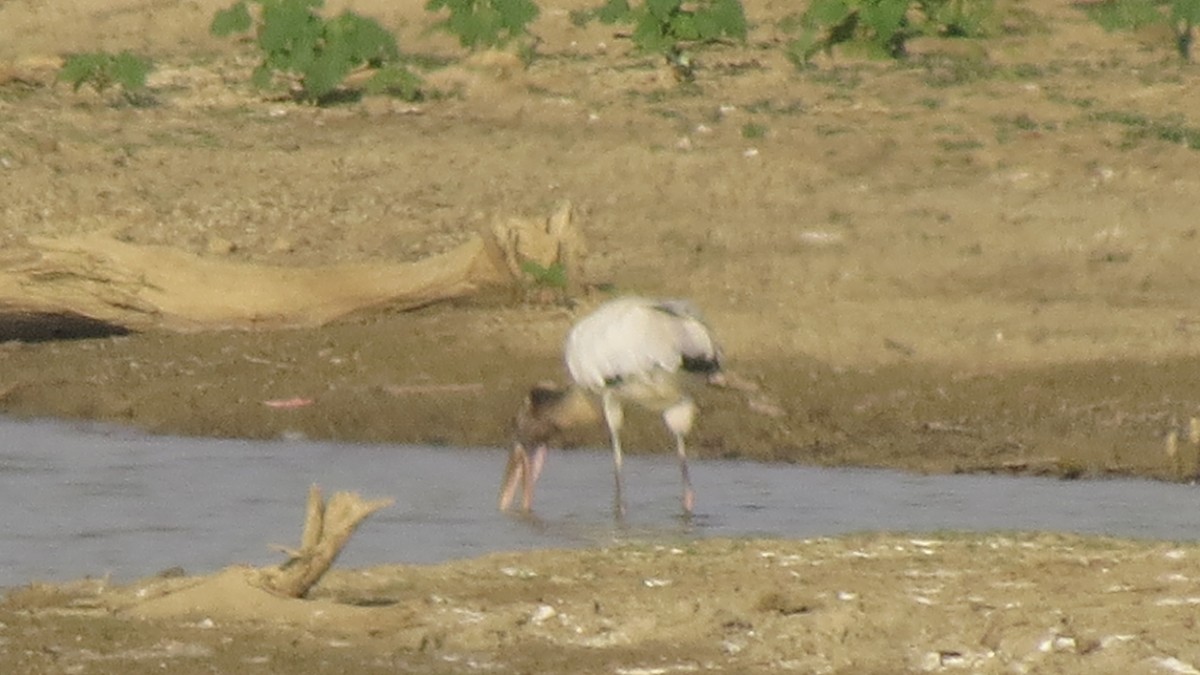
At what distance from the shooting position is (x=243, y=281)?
11.7m

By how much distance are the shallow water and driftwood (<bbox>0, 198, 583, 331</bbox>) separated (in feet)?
2.63

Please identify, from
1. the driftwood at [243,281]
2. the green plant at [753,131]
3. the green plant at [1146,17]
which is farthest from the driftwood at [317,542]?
the green plant at [1146,17]

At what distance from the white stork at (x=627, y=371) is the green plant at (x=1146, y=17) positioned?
775cm

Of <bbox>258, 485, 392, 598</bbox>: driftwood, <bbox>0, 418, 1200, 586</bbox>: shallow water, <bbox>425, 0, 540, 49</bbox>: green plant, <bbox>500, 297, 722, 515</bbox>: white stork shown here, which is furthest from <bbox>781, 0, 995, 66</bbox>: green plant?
<bbox>258, 485, 392, 598</bbox>: driftwood

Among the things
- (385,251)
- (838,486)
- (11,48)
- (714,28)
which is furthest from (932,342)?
(11,48)

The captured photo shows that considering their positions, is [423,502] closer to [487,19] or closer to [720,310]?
[720,310]

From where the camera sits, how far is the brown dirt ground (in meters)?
6.36

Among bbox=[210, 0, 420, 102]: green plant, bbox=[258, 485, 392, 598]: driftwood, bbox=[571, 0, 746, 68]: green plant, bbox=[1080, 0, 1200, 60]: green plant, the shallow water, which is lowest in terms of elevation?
the shallow water

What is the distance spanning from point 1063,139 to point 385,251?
11.7ft

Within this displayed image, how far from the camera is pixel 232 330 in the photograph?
11.9m

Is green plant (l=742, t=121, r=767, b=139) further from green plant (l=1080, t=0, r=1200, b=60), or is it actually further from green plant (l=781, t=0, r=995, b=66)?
green plant (l=1080, t=0, r=1200, b=60)

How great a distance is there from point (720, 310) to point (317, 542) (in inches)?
217

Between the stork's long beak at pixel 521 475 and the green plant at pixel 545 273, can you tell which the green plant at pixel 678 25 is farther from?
the stork's long beak at pixel 521 475

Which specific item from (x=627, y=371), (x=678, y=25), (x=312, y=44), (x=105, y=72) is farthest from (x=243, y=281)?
(x=678, y=25)
